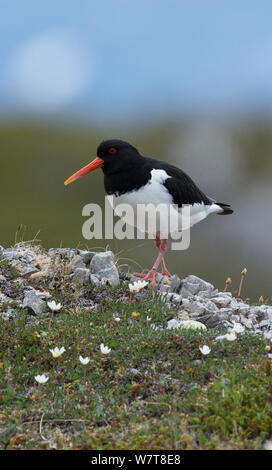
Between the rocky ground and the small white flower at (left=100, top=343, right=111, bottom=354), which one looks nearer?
the small white flower at (left=100, top=343, right=111, bottom=354)

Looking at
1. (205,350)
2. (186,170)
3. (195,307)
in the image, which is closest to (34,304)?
(195,307)

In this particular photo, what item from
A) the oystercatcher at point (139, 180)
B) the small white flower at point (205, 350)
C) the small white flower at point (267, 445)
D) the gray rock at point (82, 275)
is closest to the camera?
the small white flower at point (267, 445)

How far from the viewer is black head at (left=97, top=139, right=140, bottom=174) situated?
9.18m

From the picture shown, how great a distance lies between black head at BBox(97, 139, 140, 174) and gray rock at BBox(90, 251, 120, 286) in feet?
4.49

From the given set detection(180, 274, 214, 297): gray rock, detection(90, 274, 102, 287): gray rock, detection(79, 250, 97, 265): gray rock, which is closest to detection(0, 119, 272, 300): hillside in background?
detection(180, 274, 214, 297): gray rock

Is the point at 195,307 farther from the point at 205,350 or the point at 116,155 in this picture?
the point at 116,155

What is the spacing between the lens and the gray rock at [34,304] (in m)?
7.68

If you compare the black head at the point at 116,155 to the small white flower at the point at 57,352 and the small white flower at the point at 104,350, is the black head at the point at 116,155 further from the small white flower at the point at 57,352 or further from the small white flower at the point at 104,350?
the small white flower at the point at 57,352

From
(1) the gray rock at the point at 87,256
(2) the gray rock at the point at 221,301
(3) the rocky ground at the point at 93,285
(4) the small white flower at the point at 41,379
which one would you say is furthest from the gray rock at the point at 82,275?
(4) the small white flower at the point at 41,379

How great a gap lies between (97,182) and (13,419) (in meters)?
29.5

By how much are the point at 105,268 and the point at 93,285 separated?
0.49m

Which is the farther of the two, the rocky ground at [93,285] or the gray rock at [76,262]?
the gray rock at [76,262]

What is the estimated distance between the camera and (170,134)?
43.2 meters

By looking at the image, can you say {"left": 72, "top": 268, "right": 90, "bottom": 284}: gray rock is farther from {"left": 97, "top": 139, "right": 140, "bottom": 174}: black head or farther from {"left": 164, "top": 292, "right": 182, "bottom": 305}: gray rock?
{"left": 97, "top": 139, "right": 140, "bottom": 174}: black head
